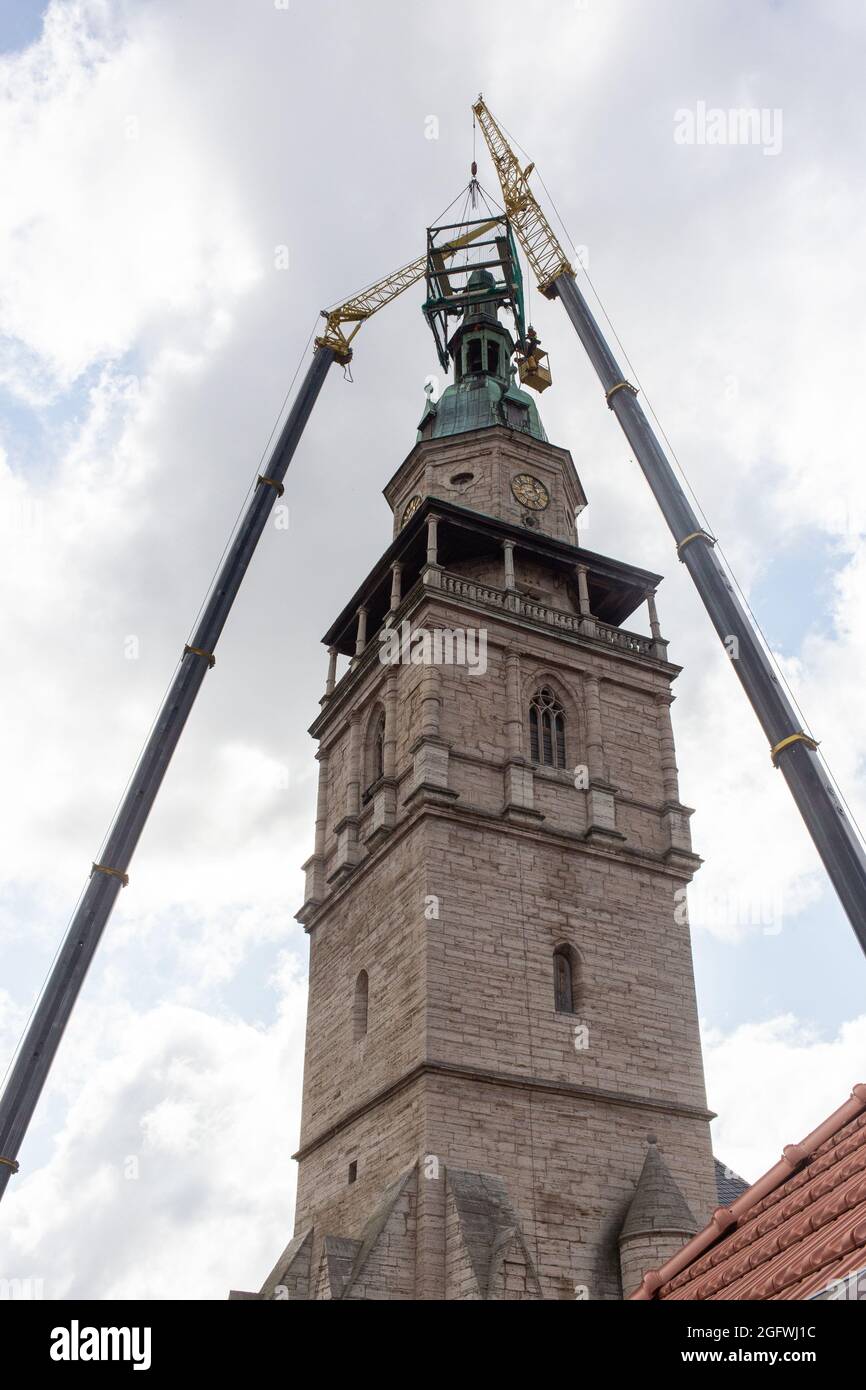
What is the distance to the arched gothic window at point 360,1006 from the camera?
2908 centimetres

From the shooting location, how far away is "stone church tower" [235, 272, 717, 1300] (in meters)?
24.2

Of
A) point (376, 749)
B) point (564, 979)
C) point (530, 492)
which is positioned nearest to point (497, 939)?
point (564, 979)

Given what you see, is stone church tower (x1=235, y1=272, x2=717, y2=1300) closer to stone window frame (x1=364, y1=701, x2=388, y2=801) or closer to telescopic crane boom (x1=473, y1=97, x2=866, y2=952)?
stone window frame (x1=364, y1=701, x2=388, y2=801)

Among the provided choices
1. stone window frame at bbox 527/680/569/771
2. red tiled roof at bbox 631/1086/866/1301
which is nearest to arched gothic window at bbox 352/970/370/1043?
stone window frame at bbox 527/680/569/771

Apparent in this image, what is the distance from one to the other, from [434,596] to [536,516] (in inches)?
277

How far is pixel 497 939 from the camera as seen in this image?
27500 mm

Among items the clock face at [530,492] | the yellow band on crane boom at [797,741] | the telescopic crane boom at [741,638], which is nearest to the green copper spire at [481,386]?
the clock face at [530,492]

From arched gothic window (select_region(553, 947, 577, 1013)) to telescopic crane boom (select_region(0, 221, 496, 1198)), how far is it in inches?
389

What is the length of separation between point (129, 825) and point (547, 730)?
12695mm

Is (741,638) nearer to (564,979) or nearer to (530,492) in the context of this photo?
(564,979)

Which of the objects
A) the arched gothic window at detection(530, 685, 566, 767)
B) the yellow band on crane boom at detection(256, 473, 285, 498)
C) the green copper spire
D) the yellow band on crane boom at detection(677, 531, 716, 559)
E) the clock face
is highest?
the green copper spire
